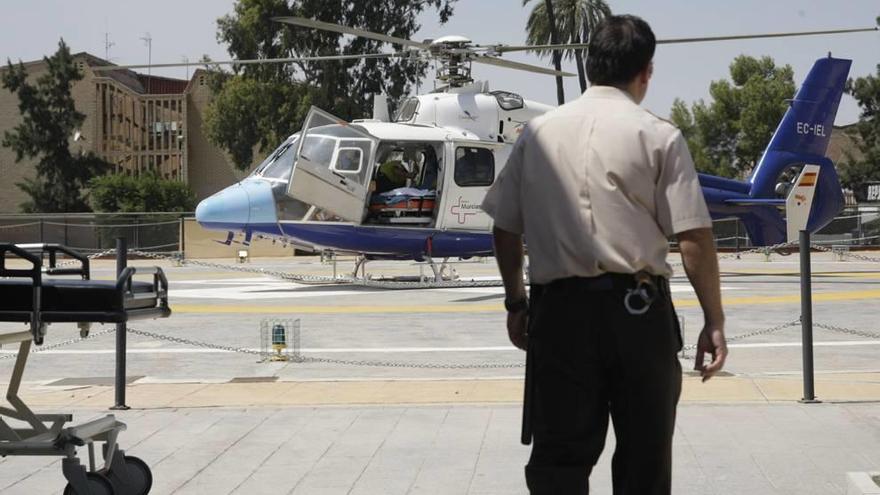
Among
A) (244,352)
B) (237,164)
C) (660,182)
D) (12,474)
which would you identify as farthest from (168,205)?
(660,182)

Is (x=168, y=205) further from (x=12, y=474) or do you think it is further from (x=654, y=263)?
(x=654, y=263)

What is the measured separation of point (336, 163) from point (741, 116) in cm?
4622

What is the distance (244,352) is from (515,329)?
887cm

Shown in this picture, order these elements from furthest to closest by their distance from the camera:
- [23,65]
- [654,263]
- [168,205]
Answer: [23,65] < [168,205] < [654,263]

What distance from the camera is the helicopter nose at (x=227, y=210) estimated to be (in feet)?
74.2

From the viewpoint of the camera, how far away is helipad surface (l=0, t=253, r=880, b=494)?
7020 millimetres

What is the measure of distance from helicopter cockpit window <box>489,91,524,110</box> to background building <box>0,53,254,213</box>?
124 feet

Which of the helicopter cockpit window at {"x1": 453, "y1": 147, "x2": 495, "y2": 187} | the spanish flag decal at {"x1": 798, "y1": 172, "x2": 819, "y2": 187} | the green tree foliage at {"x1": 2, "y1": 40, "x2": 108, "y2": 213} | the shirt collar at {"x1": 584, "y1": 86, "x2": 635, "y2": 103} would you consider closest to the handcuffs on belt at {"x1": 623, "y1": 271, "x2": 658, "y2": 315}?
the shirt collar at {"x1": 584, "y1": 86, "x2": 635, "y2": 103}

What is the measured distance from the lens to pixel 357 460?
24.5ft

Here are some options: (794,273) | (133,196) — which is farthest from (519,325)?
(133,196)

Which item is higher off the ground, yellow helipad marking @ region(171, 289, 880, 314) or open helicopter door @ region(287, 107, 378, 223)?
open helicopter door @ region(287, 107, 378, 223)

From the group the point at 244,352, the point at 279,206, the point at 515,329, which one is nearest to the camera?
the point at 515,329

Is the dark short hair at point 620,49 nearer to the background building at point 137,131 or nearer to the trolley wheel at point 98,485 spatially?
the trolley wheel at point 98,485

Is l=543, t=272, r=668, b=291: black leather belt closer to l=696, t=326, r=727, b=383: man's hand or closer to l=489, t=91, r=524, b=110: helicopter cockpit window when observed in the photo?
l=696, t=326, r=727, b=383: man's hand
